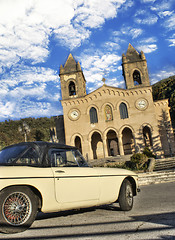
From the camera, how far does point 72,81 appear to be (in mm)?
28969

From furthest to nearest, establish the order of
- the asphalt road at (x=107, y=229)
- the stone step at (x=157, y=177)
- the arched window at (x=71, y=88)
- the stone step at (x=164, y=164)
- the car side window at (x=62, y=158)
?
the arched window at (x=71, y=88), the stone step at (x=164, y=164), the stone step at (x=157, y=177), the car side window at (x=62, y=158), the asphalt road at (x=107, y=229)

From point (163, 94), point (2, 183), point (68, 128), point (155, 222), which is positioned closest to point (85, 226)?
point (155, 222)

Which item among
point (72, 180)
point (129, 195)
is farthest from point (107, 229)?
point (129, 195)

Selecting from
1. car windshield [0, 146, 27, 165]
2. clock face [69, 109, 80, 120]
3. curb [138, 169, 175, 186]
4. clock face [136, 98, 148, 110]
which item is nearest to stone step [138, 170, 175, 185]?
curb [138, 169, 175, 186]

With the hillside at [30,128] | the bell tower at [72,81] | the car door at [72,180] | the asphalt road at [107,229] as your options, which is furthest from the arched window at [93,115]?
the hillside at [30,128]

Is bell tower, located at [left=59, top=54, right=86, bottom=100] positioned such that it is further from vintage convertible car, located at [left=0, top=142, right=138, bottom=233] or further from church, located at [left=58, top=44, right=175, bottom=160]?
vintage convertible car, located at [left=0, top=142, right=138, bottom=233]

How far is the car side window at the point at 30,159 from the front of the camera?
10.8 ft

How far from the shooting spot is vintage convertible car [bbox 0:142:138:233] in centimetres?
287

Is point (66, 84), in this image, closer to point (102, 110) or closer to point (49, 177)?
point (102, 110)

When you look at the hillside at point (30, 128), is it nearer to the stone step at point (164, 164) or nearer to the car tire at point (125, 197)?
the stone step at point (164, 164)

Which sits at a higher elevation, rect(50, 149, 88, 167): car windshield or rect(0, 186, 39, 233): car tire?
rect(50, 149, 88, 167): car windshield

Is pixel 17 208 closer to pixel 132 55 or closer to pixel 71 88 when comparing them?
pixel 71 88

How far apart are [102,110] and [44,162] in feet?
79.6

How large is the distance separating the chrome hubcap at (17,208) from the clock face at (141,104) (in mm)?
25057
